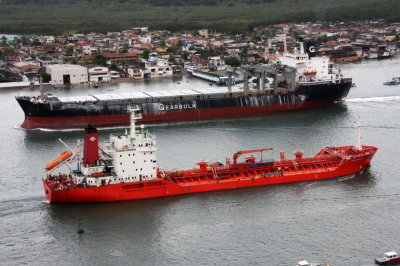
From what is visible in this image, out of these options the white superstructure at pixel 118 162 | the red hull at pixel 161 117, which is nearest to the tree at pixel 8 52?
the red hull at pixel 161 117

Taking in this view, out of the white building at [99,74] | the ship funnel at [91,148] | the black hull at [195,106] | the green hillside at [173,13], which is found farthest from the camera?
the green hillside at [173,13]

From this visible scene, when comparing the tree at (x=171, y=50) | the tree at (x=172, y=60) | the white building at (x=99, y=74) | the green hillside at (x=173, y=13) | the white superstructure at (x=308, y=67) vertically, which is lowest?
the white building at (x=99, y=74)

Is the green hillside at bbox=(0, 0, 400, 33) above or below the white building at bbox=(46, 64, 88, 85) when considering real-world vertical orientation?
above

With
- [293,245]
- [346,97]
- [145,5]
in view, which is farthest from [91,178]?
[145,5]

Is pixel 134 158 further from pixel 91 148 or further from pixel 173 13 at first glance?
pixel 173 13

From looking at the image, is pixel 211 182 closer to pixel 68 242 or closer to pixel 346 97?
pixel 68 242

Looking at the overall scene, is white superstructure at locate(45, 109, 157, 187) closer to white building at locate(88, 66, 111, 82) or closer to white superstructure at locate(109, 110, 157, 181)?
white superstructure at locate(109, 110, 157, 181)

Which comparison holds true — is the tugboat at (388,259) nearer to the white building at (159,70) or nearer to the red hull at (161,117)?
the red hull at (161,117)

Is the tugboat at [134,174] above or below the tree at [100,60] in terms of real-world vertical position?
below

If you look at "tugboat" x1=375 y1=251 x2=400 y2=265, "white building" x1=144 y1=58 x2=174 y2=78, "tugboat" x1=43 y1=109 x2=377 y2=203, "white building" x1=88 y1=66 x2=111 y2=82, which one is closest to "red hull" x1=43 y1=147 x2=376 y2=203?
"tugboat" x1=43 y1=109 x2=377 y2=203
